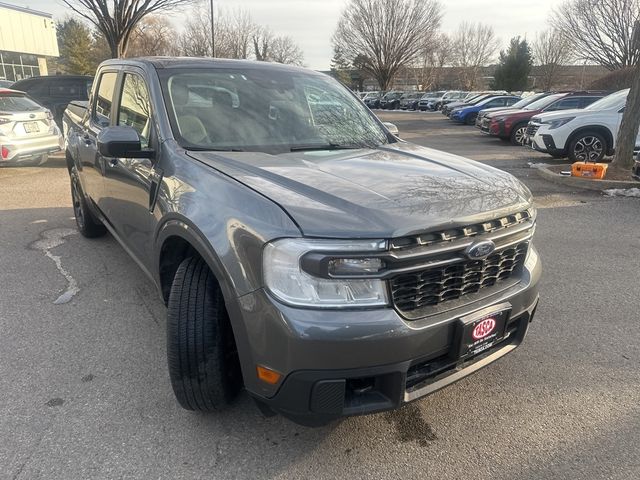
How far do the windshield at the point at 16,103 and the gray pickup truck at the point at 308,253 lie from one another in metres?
7.06

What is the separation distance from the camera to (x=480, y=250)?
6.95 feet

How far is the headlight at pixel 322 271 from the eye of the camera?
185 centimetres

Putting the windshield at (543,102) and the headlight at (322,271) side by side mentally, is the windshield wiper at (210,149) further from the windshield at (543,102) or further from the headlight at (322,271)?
the windshield at (543,102)

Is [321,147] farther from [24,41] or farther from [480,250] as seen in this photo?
[24,41]

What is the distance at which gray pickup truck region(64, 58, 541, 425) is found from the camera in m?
1.88

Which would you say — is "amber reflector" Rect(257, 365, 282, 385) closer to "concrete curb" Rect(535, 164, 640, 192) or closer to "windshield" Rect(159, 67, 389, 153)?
"windshield" Rect(159, 67, 389, 153)

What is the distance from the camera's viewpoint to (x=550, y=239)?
559 centimetres

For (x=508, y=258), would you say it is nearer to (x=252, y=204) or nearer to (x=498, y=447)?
(x=498, y=447)

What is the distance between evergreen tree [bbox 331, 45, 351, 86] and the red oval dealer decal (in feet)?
189

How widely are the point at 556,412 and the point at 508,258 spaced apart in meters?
0.92

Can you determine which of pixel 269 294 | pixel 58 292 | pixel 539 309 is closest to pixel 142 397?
pixel 269 294

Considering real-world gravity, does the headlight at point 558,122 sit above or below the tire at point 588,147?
above

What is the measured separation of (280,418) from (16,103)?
9.05 metres

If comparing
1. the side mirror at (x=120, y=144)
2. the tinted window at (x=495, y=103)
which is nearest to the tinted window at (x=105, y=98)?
the side mirror at (x=120, y=144)
